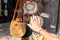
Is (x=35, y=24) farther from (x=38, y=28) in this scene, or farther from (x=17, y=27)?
(x=17, y=27)

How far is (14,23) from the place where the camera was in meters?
1.07

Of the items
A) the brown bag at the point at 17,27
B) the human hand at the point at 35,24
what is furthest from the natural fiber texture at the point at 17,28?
the human hand at the point at 35,24

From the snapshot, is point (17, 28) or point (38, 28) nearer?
point (38, 28)

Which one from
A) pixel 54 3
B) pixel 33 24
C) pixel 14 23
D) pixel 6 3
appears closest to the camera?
pixel 33 24

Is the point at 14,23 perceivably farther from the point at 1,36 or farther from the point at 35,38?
the point at 1,36

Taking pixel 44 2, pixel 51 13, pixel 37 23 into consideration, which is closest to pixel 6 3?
pixel 51 13

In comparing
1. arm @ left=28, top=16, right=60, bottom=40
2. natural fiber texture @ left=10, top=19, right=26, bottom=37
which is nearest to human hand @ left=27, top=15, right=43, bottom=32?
arm @ left=28, top=16, right=60, bottom=40

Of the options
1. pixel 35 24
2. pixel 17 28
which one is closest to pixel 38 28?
pixel 35 24

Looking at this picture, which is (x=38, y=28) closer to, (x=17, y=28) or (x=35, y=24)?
(x=35, y=24)

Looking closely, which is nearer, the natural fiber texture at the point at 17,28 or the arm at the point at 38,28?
the arm at the point at 38,28

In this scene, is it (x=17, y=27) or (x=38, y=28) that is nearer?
(x=38, y=28)

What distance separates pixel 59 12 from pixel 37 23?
0.74 metres

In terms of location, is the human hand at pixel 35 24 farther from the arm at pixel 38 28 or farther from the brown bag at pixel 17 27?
the brown bag at pixel 17 27

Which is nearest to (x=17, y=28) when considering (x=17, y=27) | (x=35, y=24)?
(x=17, y=27)
